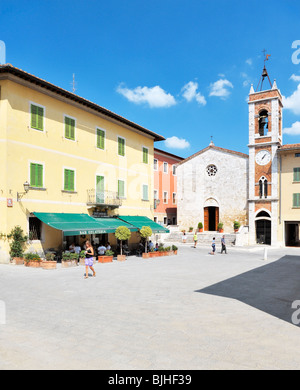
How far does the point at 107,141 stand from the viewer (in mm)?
26297

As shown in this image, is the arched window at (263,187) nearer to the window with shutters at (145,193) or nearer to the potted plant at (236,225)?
the potted plant at (236,225)

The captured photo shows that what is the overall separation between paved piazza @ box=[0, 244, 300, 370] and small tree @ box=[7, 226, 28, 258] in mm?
3706

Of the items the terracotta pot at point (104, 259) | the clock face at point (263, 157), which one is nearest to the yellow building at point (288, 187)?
the clock face at point (263, 157)

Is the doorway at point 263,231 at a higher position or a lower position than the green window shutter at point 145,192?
lower

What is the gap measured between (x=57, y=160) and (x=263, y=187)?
2487 centimetres

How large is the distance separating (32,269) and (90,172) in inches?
369

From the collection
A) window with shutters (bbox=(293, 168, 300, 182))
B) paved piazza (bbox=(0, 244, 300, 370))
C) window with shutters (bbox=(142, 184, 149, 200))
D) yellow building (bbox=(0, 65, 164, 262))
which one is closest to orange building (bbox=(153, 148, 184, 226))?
window with shutters (bbox=(142, 184, 149, 200))

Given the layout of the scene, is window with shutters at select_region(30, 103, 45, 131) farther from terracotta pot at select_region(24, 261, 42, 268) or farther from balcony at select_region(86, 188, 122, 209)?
terracotta pot at select_region(24, 261, 42, 268)

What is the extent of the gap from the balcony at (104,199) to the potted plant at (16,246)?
6.21 metres

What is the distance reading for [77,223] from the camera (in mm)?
20891

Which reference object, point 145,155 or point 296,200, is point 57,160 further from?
point 296,200

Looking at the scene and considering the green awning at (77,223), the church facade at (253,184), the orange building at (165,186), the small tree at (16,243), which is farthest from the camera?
the orange building at (165,186)

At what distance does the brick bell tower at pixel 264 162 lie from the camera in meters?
37.2

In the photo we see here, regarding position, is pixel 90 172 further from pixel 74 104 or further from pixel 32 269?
pixel 32 269
